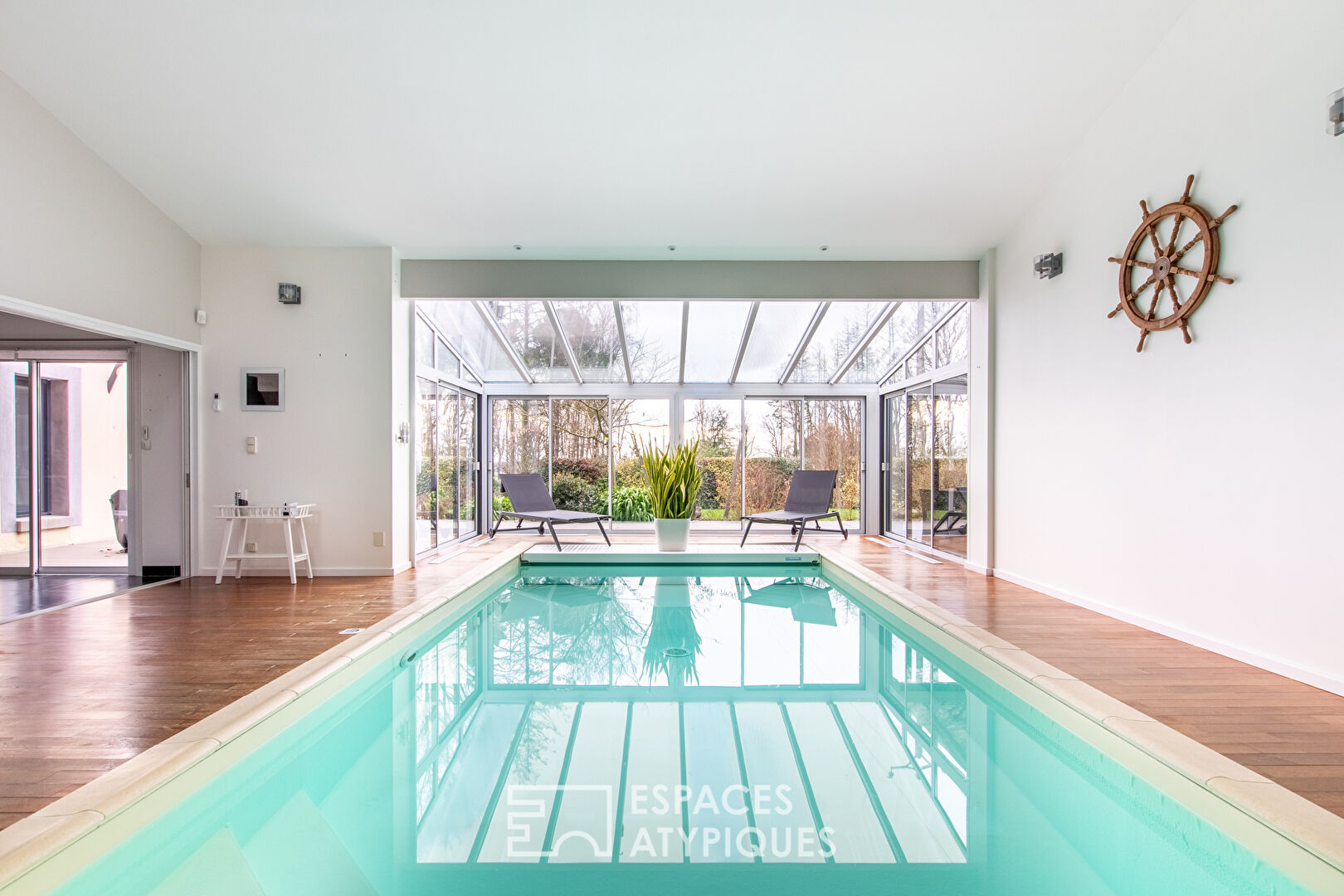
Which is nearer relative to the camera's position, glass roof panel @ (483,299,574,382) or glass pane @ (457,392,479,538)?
glass roof panel @ (483,299,574,382)

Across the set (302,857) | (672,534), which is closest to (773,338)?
(672,534)

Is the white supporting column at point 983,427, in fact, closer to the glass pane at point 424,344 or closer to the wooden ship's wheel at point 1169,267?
the wooden ship's wheel at point 1169,267

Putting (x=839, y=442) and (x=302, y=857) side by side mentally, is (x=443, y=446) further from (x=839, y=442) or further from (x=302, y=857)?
(x=302, y=857)

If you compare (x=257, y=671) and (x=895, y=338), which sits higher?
(x=895, y=338)

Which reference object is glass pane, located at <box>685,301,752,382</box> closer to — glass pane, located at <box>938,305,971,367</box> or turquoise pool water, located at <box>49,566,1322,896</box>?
glass pane, located at <box>938,305,971,367</box>

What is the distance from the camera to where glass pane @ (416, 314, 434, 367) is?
246 inches

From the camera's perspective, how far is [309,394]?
5645 mm

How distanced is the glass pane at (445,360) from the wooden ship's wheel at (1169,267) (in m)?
5.93

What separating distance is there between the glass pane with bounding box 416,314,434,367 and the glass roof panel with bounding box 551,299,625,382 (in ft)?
4.15

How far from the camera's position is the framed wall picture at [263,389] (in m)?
5.62

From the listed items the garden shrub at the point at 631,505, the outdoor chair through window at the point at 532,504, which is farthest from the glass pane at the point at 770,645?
the garden shrub at the point at 631,505

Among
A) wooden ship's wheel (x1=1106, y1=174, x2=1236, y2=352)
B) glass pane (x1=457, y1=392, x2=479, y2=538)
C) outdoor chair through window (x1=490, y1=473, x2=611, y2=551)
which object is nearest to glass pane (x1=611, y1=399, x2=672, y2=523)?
outdoor chair through window (x1=490, y1=473, x2=611, y2=551)

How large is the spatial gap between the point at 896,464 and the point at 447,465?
5359 millimetres
